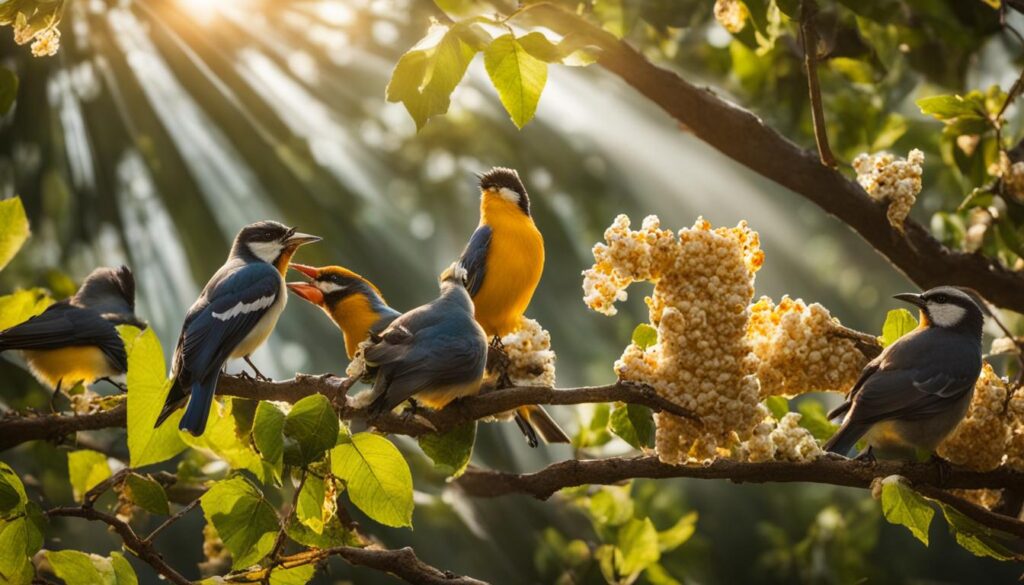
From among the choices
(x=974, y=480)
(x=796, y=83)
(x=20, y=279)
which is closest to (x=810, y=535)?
(x=796, y=83)

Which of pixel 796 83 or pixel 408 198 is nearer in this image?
pixel 796 83

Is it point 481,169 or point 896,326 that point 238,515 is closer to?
point 896,326

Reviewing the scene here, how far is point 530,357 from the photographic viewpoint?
92.9 inches

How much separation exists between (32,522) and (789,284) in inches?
297

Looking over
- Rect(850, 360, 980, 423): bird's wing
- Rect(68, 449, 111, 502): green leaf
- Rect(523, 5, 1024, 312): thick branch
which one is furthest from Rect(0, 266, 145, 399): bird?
Rect(850, 360, 980, 423): bird's wing

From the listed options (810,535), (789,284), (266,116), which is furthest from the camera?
(789,284)

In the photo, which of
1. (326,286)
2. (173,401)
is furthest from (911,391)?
(326,286)

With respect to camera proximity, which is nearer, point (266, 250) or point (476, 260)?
point (266, 250)

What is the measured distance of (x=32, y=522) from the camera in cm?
208

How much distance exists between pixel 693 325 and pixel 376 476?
59cm

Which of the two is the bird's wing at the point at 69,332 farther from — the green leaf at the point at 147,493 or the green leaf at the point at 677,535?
the green leaf at the point at 677,535

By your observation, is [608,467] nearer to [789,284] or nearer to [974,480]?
[974,480]

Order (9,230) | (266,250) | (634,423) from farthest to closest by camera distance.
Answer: (266,250) < (9,230) < (634,423)

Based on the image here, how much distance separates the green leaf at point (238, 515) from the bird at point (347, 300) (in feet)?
5.13
